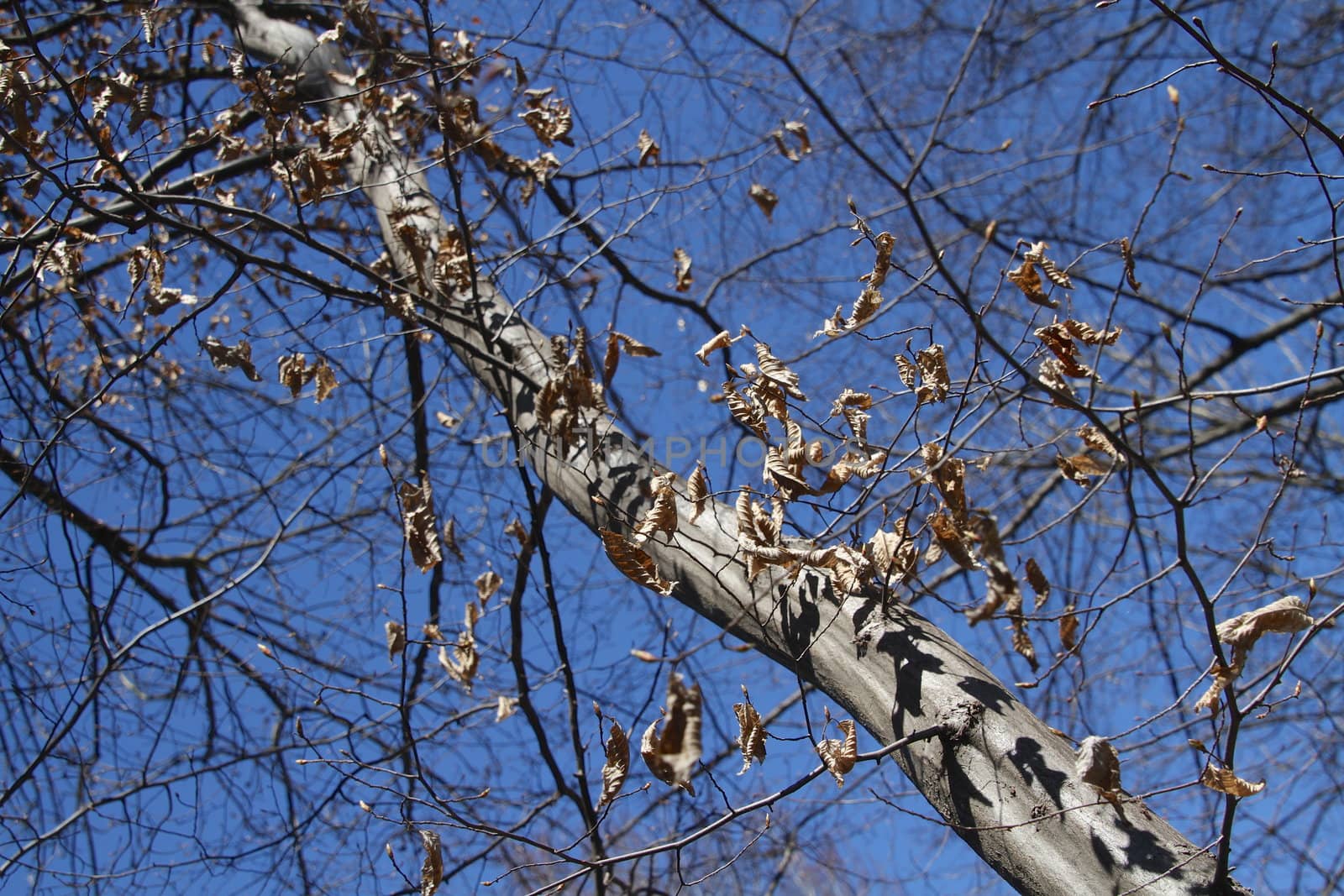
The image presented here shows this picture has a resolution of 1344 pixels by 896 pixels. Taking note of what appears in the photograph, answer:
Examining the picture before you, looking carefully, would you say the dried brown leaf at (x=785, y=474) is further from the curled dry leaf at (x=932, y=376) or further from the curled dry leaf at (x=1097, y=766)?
the curled dry leaf at (x=1097, y=766)

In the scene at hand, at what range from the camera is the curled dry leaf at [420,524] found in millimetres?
2070

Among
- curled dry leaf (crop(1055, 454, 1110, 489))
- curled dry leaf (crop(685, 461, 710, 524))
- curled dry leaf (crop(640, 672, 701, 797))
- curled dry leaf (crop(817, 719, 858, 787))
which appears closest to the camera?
curled dry leaf (crop(640, 672, 701, 797))

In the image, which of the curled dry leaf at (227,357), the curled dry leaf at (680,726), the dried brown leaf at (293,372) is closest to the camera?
the curled dry leaf at (680,726)

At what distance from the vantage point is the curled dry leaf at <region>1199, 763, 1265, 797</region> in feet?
4.22

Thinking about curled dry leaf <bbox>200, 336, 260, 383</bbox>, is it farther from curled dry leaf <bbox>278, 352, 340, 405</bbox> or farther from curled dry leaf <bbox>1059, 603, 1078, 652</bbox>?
curled dry leaf <bbox>1059, 603, 1078, 652</bbox>

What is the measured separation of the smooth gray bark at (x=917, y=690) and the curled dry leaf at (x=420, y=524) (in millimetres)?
306

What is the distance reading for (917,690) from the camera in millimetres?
1592

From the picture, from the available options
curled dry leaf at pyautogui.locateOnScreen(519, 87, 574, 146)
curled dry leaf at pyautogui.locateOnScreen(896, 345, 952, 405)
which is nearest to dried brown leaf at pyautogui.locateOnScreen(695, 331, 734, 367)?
curled dry leaf at pyautogui.locateOnScreen(896, 345, 952, 405)

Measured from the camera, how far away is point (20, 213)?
119 inches

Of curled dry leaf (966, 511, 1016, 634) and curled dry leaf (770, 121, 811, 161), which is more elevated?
curled dry leaf (770, 121, 811, 161)

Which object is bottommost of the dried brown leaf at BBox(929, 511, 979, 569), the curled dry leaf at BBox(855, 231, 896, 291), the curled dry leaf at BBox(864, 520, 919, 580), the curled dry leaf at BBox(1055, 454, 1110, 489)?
the dried brown leaf at BBox(929, 511, 979, 569)

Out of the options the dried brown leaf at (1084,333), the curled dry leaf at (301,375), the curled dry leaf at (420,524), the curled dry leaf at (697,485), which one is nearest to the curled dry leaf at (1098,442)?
the dried brown leaf at (1084,333)

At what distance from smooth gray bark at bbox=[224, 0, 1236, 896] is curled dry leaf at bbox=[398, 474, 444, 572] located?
12.0 inches

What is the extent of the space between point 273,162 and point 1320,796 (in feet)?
12.0
